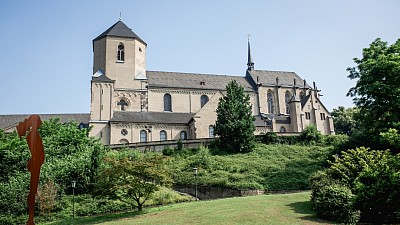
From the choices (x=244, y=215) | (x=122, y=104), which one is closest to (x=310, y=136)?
(x=122, y=104)

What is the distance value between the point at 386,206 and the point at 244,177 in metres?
15.6

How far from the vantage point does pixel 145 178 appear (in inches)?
888

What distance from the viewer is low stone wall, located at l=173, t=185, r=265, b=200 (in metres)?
28.2

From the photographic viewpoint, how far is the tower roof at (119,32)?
5647 centimetres

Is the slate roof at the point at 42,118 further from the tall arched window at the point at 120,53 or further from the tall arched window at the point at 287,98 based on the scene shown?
the tall arched window at the point at 287,98

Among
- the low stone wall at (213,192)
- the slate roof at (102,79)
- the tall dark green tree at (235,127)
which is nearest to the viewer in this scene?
the low stone wall at (213,192)

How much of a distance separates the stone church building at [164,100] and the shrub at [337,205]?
1235 inches

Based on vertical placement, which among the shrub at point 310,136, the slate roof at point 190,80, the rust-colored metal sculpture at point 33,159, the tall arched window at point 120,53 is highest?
the tall arched window at point 120,53

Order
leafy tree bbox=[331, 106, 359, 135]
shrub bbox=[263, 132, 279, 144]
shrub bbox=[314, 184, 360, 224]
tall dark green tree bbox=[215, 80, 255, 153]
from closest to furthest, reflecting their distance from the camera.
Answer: shrub bbox=[314, 184, 360, 224] → tall dark green tree bbox=[215, 80, 255, 153] → shrub bbox=[263, 132, 279, 144] → leafy tree bbox=[331, 106, 359, 135]

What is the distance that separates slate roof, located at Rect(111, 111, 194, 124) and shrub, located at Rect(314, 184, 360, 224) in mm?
34810

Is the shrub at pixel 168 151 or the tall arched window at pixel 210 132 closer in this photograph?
the shrub at pixel 168 151

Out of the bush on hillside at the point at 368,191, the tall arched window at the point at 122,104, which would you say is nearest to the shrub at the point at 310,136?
the tall arched window at the point at 122,104

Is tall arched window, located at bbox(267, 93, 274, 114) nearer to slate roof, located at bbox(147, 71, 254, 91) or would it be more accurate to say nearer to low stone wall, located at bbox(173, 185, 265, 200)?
slate roof, located at bbox(147, 71, 254, 91)

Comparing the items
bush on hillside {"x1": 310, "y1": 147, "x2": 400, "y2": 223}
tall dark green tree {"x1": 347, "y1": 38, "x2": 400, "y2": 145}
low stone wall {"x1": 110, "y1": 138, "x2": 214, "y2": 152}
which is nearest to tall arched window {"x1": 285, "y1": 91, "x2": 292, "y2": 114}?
low stone wall {"x1": 110, "y1": 138, "x2": 214, "y2": 152}
